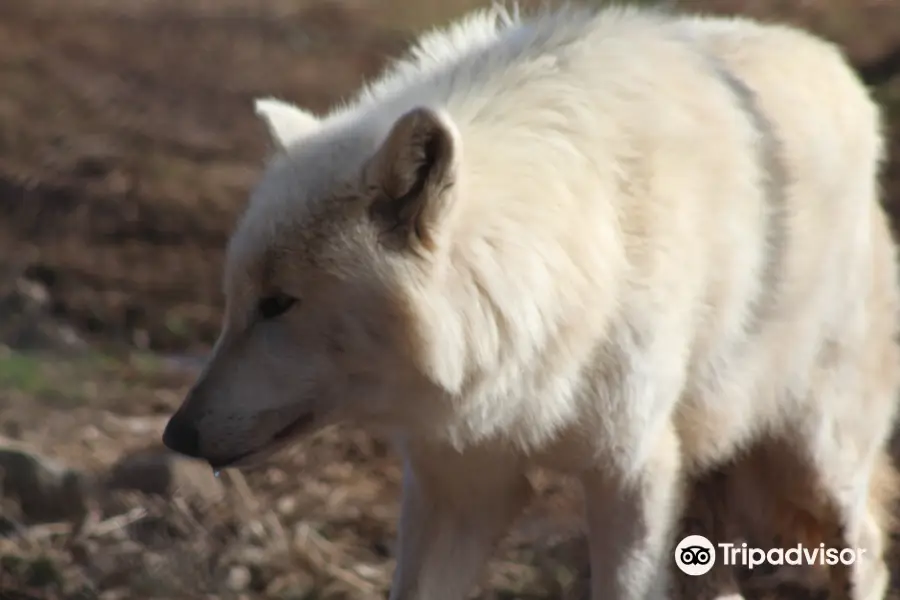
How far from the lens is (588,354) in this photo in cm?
295

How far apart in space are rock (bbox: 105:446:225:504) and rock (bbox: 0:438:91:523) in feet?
0.43

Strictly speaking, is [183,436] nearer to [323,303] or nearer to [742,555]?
[323,303]

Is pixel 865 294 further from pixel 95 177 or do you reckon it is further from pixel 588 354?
pixel 95 177

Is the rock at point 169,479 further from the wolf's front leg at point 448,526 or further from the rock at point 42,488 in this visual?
the wolf's front leg at point 448,526

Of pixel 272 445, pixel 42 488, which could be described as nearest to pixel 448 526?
pixel 272 445

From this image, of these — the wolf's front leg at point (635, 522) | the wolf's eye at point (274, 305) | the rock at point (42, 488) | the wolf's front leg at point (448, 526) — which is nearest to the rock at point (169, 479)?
the rock at point (42, 488)

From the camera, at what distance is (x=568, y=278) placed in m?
2.85

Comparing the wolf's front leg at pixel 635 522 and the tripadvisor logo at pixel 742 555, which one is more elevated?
the wolf's front leg at pixel 635 522

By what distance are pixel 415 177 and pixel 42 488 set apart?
2.70m

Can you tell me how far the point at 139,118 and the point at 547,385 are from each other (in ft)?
22.9

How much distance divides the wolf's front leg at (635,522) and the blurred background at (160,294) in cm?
104

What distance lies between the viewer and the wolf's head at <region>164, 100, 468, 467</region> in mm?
2686

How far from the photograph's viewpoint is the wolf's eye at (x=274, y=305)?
275 cm

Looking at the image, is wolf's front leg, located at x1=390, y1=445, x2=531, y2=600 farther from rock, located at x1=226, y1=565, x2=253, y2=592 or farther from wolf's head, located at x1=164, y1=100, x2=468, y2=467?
rock, located at x1=226, y1=565, x2=253, y2=592
